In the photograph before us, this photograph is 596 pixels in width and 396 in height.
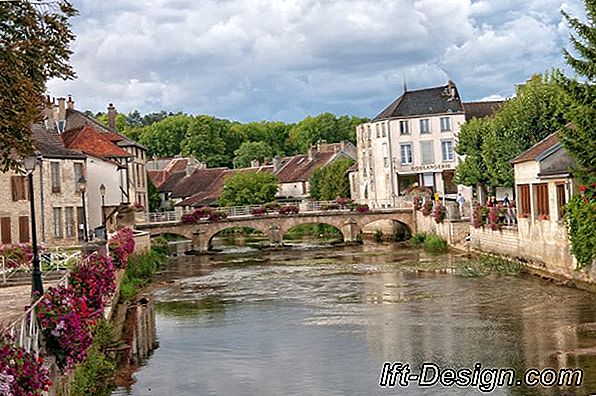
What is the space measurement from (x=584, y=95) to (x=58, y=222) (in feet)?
78.0

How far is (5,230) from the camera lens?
34.3 meters

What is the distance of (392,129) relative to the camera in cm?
6588

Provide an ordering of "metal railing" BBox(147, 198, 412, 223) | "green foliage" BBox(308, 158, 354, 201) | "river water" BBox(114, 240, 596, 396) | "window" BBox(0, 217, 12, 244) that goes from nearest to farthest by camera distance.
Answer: "river water" BBox(114, 240, 596, 396), "window" BBox(0, 217, 12, 244), "metal railing" BBox(147, 198, 412, 223), "green foliage" BBox(308, 158, 354, 201)

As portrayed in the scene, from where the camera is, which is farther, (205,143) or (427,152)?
(205,143)

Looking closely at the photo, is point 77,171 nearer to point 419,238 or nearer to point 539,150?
point 539,150

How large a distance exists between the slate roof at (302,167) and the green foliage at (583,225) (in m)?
53.1

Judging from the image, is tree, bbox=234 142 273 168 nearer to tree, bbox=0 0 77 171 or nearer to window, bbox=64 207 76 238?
window, bbox=64 207 76 238

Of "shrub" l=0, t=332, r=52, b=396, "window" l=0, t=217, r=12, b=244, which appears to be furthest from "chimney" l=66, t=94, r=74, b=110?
"shrub" l=0, t=332, r=52, b=396

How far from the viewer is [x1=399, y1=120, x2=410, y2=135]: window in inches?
2594

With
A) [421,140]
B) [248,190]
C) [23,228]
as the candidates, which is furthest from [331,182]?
[23,228]

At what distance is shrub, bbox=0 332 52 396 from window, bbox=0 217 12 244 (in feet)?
86.1

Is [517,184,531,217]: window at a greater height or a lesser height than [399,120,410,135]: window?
lesser

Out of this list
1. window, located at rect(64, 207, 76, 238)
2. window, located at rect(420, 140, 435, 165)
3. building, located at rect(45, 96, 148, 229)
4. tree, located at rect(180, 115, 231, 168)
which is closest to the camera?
window, located at rect(64, 207, 76, 238)

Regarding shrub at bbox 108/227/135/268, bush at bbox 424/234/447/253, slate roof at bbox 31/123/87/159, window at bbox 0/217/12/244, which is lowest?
bush at bbox 424/234/447/253
